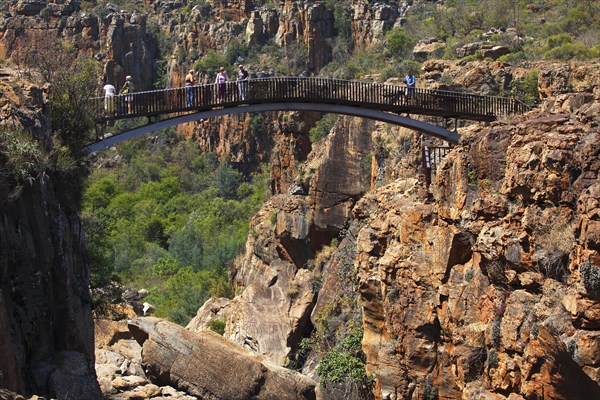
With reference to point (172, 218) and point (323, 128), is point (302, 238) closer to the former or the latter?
point (323, 128)

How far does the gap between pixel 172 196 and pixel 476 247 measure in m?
60.5

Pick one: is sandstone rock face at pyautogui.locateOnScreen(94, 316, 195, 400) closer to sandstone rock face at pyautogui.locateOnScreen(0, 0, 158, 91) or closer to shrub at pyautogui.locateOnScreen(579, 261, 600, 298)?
shrub at pyautogui.locateOnScreen(579, 261, 600, 298)

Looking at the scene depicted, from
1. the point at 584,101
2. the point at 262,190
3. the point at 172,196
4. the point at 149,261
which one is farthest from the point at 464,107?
the point at 172,196

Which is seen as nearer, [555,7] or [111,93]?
[111,93]

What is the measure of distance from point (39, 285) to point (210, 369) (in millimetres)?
10911

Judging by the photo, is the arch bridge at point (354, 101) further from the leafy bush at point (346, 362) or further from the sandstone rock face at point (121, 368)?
the sandstone rock face at point (121, 368)

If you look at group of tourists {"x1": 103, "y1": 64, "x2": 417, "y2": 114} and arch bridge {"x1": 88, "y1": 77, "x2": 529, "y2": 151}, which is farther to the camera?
arch bridge {"x1": 88, "y1": 77, "x2": 529, "y2": 151}

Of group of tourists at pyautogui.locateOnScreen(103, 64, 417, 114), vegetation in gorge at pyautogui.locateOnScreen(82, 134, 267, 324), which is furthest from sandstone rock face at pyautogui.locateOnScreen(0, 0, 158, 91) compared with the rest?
group of tourists at pyautogui.locateOnScreen(103, 64, 417, 114)

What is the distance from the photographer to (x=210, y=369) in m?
41.1

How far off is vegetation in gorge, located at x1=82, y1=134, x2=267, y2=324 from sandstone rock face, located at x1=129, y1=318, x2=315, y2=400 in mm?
5988

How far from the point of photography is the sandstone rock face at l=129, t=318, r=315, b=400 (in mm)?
40844

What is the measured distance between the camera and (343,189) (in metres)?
53.7

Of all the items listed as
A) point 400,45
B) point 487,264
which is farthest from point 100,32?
point 487,264

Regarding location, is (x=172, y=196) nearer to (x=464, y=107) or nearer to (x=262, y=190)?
(x=262, y=190)
